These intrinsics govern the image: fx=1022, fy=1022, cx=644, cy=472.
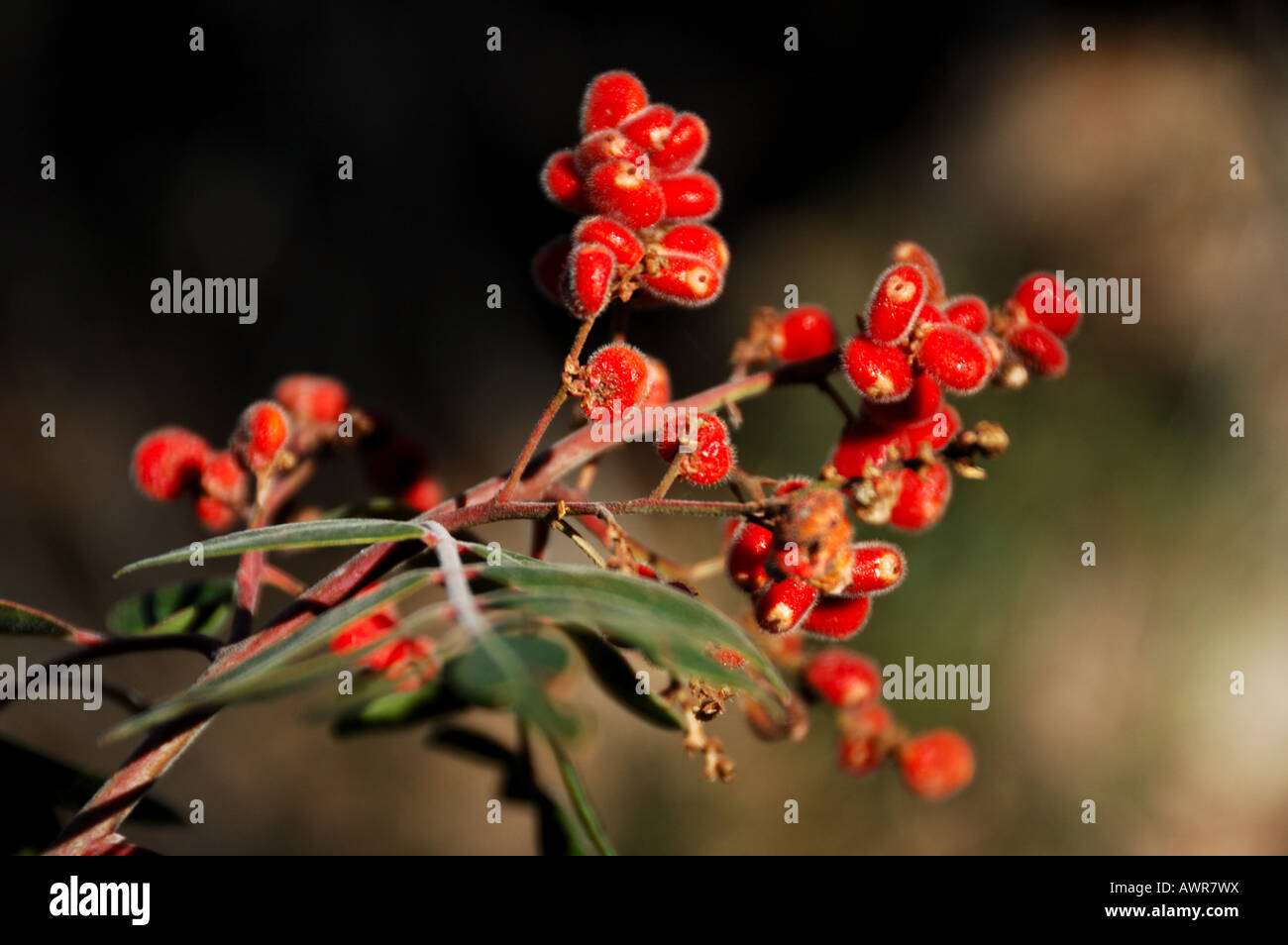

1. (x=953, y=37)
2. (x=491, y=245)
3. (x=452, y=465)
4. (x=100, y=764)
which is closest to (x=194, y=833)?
(x=100, y=764)

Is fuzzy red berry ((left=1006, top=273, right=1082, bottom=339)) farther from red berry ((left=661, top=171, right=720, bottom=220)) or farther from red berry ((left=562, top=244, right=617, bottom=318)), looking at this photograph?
red berry ((left=562, top=244, right=617, bottom=318))

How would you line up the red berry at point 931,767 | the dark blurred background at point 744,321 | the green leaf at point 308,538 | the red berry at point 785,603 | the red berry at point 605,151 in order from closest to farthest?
the green leaf at point 308,538 → the red berry at point 785,603 → the red berry at point 605,151 → the red berry at point 931,767 → the dark blurred background at point 744,321

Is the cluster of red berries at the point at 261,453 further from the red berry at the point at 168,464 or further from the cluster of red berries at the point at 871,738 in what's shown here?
the cluster of red berries at the point at 871,738

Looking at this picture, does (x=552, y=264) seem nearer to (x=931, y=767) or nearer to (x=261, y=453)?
(x=261, y=453)

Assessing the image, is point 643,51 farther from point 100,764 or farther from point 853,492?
point 853,492

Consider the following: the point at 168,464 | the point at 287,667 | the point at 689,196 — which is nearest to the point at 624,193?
the point at 689,196

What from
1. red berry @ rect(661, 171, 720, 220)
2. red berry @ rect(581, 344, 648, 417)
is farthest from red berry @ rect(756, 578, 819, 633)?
red berry @ rect(661, 171, 720, 220)

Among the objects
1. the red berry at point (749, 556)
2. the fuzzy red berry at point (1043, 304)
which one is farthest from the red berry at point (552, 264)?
the fuzzy red berry at point (1043, 304)

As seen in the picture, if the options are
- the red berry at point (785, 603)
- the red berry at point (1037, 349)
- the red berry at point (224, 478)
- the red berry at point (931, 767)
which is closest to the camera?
the red berry at point (785, 603)
